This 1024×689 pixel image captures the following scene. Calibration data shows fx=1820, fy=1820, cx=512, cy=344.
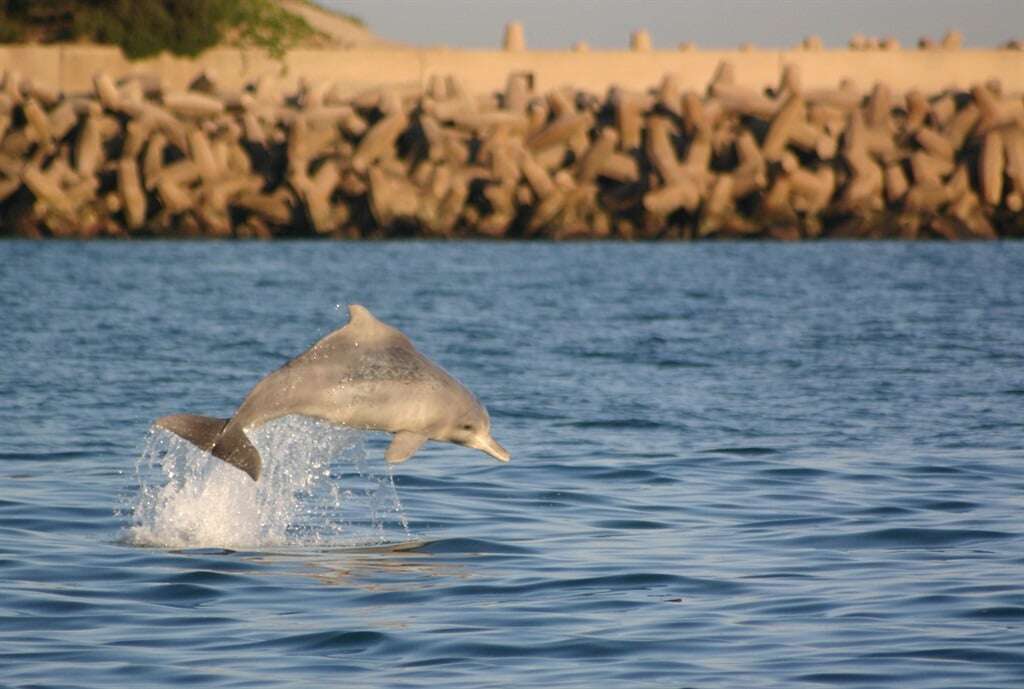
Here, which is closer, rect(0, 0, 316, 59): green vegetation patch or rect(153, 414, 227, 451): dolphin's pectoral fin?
rect(153, 414, 227, 451): dolphin's pectoral fin

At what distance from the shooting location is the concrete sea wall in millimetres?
40875

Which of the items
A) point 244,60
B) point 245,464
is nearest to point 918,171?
point 244,60

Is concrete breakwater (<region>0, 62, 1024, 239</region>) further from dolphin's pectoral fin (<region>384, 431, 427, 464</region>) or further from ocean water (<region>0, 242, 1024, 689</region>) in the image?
dolphin's pectoral fin (<region>384, 431, 427, 464</region>)

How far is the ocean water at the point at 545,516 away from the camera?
27.2 feet

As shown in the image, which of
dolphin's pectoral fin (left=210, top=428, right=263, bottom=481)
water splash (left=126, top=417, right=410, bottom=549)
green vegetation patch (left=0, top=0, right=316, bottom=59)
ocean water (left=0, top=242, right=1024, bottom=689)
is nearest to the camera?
ocean water (left=0, top=242, right=1024, bottom=689)

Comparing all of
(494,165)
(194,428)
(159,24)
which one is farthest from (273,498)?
(159,24)

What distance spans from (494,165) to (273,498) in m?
29.8

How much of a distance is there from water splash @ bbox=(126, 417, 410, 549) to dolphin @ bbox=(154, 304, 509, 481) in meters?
1.02

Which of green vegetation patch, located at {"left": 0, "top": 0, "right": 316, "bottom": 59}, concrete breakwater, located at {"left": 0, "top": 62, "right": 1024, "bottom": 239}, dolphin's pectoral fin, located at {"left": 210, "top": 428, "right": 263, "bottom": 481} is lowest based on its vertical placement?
concrete breakwater, located at {"left": 0, "top": 62, "right": 1024, "bottom": 239}

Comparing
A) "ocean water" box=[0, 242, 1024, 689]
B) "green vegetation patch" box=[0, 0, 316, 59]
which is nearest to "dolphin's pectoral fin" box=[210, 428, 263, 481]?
"ocean water" box=[0, 242, 1024, 689]

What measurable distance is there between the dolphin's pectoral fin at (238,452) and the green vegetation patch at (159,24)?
44226 millimetres

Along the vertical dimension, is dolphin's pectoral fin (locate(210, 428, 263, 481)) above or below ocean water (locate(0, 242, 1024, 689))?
above

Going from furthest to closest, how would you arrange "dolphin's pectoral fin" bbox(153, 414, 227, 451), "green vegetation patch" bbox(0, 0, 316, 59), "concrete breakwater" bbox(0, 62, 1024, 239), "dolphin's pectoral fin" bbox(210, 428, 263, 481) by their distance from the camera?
"green vegetation patch" bbox(0, 0, 316, 59), "concrete breakwater" bbox(0, 62, 1024, 239), "dolphin's pectoral fin" bbox(153, 414, 227, 451), "dolphin's pectoral fin" bbox(210, 428, 263, 481)

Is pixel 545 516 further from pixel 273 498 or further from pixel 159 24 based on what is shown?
pixel 159 24
